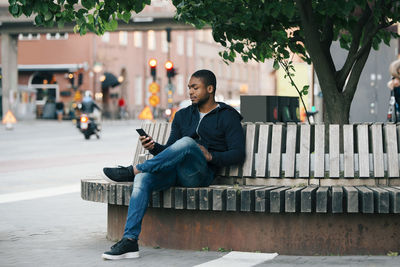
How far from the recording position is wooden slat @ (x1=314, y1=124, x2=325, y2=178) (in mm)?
7266

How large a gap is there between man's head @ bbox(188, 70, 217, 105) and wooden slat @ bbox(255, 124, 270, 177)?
0.49 meters

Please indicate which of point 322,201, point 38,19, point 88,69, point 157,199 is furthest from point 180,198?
point 88,69

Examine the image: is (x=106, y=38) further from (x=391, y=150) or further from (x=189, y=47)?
(x=391, y=150)

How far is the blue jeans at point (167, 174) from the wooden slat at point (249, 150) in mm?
391

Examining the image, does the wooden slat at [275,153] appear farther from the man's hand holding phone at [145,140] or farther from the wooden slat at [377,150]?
the man's hand holding phone at [145,140]

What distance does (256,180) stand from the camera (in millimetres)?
7445

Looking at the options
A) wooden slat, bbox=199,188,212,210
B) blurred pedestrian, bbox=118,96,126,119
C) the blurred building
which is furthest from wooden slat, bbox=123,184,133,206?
blurred pedestrian, bbox=118,96,126,119

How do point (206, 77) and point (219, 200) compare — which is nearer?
point (219, 200)

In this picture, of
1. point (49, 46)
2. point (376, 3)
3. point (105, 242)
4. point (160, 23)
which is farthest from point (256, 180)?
point (49, 46)

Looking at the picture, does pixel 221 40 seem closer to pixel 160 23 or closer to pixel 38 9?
pixel 38 9

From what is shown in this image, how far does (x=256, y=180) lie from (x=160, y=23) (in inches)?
1641

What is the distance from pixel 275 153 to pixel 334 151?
18.4 inches

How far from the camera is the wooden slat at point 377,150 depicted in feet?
23.7

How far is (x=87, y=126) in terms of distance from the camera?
3156 cm
